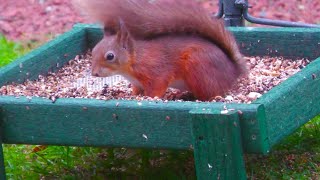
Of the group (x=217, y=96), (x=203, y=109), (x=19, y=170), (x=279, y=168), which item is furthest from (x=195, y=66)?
(x=19, y=170)

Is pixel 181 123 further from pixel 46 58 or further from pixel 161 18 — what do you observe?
pixel 46 58

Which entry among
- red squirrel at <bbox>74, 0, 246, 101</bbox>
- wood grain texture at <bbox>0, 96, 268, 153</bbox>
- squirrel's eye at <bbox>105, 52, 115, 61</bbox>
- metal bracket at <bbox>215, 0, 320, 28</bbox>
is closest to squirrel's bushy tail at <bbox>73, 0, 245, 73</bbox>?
red squirrel at <bbox>74, 0, 246, 101</bbox>

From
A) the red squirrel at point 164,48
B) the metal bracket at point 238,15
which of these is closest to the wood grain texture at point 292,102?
the red squirrel at point 164,48

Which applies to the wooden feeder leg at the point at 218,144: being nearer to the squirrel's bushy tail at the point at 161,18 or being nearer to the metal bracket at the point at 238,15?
the squirrel's bushy tail at the point at 161,18

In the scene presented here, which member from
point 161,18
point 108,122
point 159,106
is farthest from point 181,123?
point 161,18

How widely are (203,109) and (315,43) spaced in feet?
4.80

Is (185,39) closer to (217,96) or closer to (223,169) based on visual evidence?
(217,96)

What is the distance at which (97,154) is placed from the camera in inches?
196

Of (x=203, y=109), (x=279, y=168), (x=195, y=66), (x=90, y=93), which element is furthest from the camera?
(x=279, y=168)

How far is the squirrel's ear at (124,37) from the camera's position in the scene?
3.96m

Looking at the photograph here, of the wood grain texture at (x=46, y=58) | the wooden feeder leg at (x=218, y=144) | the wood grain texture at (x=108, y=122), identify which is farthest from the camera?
the wood grain texture at (x=46, y=58)

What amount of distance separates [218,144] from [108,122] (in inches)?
19.2

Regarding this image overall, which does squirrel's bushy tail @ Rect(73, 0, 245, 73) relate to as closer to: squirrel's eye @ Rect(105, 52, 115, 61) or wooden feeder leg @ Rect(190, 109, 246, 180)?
squirrel's eye @ Rect(105, 52, 115, 61)

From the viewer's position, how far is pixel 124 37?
398cm
